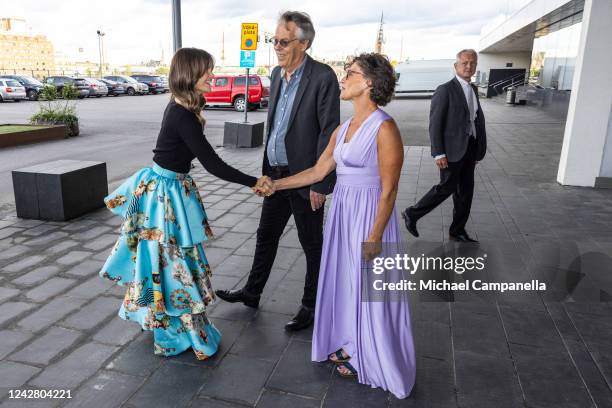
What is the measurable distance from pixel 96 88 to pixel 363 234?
33.1 metres

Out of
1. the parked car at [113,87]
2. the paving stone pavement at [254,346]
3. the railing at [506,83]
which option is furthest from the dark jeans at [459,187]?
the parked car at [113,87]

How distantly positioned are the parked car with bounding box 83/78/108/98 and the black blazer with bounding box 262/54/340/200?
31846 mm

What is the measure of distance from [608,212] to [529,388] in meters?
4.51

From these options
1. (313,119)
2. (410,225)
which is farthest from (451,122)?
(313,119)

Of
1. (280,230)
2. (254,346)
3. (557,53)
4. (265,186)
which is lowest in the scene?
(254,346)

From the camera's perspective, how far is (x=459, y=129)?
4.72 meters

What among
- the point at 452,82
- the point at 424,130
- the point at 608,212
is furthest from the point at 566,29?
the point at 452,82

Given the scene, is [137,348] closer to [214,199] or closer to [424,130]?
[214,199]

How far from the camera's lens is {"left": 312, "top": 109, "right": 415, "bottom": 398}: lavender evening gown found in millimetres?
2473

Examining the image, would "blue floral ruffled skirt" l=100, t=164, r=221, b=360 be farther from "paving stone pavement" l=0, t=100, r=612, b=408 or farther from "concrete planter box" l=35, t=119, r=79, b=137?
"concrete planter box" l=35, t=119, r=79, b=137

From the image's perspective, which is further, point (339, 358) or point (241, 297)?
point (241, 297)

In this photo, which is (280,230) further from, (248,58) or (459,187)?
(248,58)

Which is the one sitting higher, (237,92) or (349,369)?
(237,92)

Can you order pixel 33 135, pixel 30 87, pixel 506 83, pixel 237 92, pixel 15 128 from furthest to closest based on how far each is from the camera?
1. pixel 506 83
2. pixel 30 87
3. pixel 237 92
4. pixel 15 128
5. pixel 33 135
